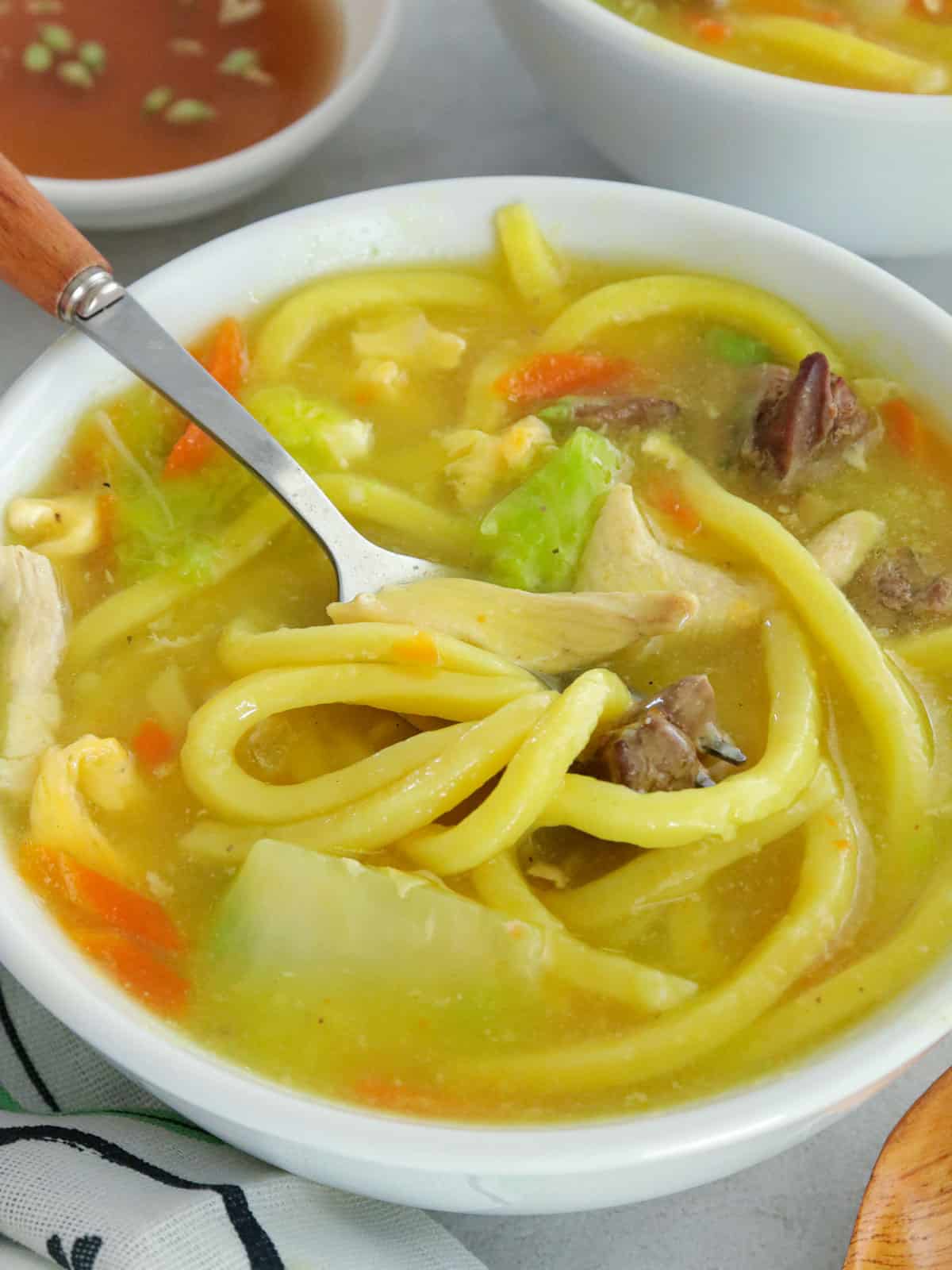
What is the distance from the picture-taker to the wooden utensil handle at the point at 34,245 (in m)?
2.21

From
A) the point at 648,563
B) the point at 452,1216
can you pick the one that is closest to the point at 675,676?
the point at 648,563

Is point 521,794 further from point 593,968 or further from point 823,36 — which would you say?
point 823,36

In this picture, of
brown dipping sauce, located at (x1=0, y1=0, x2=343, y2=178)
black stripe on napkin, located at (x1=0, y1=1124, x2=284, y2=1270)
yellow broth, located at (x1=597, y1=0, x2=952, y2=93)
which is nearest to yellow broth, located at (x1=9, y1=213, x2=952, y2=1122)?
black stripe on napkin, located at (x1=0, y1=1124, x2=284, y2=1270)

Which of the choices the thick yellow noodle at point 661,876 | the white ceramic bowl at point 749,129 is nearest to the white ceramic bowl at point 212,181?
the white ceramic bowl at point 749,129

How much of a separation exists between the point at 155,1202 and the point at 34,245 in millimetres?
1438

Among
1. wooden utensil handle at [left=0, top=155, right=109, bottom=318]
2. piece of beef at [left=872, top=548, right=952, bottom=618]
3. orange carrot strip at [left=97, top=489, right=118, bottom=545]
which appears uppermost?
wooden utensil handle at [left=0, top=155, right=109, bottom=318]

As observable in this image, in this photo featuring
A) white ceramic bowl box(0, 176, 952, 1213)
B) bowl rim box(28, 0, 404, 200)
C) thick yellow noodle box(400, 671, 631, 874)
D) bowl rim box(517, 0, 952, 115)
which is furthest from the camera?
bowl rim box(28, 0, 404, 200)

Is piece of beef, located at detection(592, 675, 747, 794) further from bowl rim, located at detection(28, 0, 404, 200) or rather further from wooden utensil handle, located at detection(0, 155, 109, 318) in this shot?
bowl rim, located at detection(28, 0, 404, 200)

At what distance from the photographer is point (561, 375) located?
95.3 inches

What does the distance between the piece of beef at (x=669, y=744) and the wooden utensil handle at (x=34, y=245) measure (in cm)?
114

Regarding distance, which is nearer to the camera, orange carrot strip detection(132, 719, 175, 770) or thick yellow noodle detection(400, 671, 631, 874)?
thick yellow noodle detection(400, 671, 631, 874)

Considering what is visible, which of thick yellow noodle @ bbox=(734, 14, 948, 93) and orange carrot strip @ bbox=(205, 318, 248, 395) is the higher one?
orange carrot strip @ bbox=(205, 318, 248, 395)

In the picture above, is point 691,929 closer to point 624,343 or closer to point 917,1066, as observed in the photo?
point 917,1066

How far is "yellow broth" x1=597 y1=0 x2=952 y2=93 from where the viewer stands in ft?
9.24
